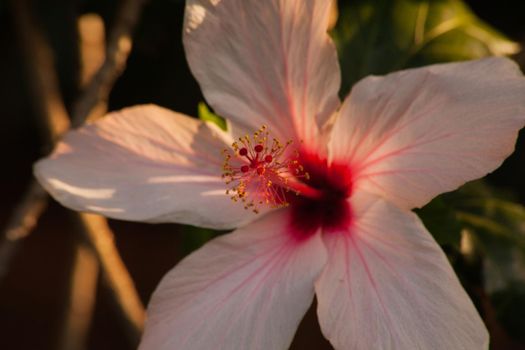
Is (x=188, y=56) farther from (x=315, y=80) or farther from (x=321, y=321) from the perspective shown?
(x=321, y=321)

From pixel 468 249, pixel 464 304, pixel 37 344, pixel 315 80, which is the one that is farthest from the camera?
pixel 37 344

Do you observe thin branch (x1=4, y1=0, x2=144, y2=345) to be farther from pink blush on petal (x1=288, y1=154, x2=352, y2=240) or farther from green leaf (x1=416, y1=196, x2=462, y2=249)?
green leaf (x1=416, y1=196, x2=462, y2=249)

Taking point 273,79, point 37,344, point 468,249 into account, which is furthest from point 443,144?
point 37,344

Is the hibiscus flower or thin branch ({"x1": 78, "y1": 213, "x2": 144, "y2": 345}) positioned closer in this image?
the hibiscus flower

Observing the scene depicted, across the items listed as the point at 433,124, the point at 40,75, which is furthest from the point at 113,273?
the point at 433,124

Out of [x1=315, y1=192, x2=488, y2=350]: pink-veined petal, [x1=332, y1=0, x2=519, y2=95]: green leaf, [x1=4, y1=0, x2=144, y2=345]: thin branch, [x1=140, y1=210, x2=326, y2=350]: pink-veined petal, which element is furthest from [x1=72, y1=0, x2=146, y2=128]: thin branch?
[x1=315, y1=192, x2=488, y2=350]: pink-veined petal

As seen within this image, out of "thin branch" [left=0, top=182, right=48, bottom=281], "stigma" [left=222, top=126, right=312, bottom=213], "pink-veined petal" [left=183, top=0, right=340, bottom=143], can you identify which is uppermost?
"pink-veined petal" [left=183, top=0, right=340, bottom=143]

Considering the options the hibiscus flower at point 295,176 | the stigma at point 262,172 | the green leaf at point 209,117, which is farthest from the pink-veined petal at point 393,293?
the green leaf at point 209,117

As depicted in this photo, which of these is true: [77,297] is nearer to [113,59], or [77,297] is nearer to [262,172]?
[113,59]
